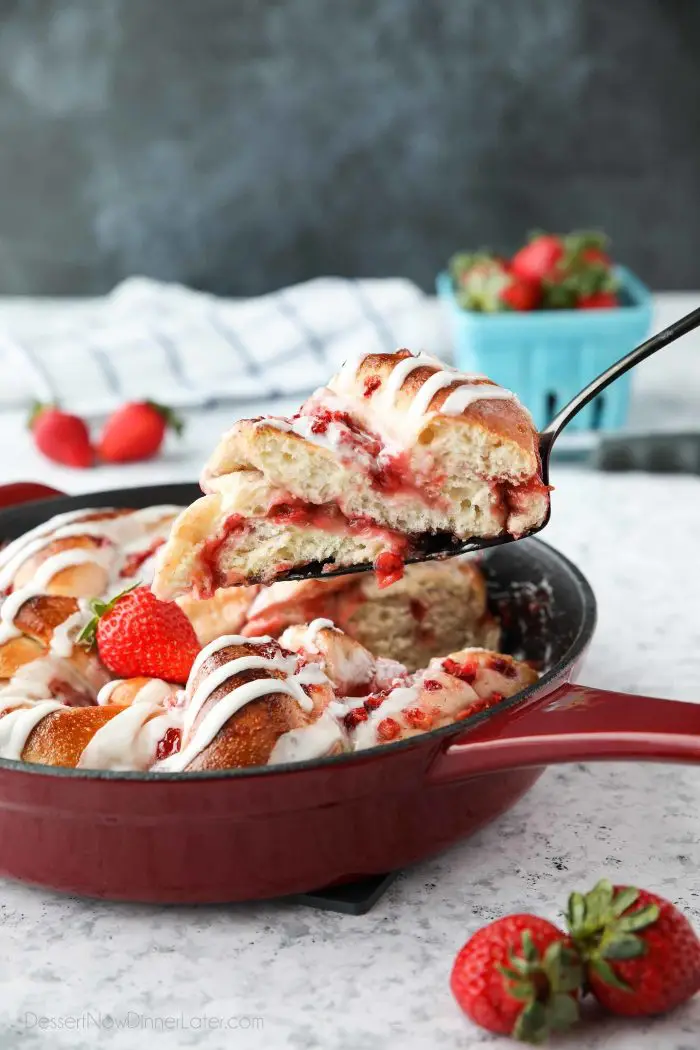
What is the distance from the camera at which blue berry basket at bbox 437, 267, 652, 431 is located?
2.93m

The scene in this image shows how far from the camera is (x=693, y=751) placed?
114 centimetres

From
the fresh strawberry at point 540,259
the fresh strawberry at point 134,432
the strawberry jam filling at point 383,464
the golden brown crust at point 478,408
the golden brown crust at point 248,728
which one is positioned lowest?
the fresh strawberry at point 134,432

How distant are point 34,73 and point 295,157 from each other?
32.1 inches

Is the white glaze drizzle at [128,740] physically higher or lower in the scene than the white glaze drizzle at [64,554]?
higher

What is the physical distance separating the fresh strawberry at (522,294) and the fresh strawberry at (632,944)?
2.05m

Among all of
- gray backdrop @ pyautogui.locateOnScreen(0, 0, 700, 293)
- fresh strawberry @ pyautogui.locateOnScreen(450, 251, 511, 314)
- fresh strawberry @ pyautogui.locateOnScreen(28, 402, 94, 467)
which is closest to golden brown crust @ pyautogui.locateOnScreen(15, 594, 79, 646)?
fresh strawberry @ pyautogui.locateOnScreen(28, 402, 94, 467)

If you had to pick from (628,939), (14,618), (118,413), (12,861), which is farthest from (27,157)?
(628,939)

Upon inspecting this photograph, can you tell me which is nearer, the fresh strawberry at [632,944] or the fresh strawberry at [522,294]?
the fresh strawberry at [632,944]

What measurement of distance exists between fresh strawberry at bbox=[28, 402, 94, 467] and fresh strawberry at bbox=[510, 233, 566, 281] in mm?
1048

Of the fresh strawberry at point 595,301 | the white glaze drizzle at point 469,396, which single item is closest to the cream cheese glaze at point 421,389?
the white glaze drizzle at point 469,396

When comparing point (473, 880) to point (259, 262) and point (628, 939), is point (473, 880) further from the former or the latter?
point (259, 262)

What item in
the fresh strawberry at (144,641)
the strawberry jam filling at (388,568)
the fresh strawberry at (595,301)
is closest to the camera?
the strawberry jam filling at (388,568)

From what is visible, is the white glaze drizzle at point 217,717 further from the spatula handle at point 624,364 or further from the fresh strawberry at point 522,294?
the fresh strawberry at point 522,294

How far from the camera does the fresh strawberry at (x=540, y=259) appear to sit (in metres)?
3.01
